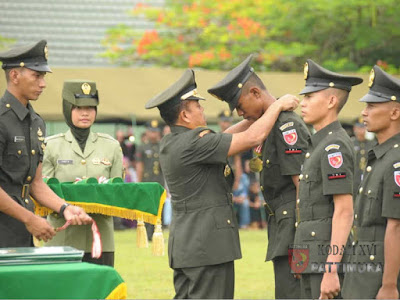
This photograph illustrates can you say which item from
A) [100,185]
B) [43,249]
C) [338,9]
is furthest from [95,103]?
[338,9]

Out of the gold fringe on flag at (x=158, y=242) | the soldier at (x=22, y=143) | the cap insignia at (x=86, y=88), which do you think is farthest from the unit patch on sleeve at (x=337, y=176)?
the cap insignia at (x=86, y=88)

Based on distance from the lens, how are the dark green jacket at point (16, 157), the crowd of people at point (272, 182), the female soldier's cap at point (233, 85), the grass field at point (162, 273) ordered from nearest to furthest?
the crowd of people at point (272, 182)
the dark green jacket at point (16, 157)
the female soldier's cap at point (233, 85)
the grass field at point (162, 273)

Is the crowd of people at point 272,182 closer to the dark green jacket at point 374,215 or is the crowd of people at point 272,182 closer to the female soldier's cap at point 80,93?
the dark green jacket at point 374,215

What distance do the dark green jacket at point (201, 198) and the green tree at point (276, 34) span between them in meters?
15.3

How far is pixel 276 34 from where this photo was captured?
2297 centimetres

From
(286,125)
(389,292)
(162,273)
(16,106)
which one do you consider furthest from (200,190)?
(162,273)

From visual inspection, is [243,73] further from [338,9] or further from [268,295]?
[338,9]

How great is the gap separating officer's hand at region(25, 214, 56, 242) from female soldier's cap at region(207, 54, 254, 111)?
5.11 feet

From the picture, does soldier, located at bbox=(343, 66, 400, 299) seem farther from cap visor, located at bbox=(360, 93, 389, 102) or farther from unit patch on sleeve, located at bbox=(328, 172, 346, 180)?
unit patch on sleeve, located at bbox=(328, 172, 346, 180)

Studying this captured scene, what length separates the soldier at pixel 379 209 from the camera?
6.09 meters

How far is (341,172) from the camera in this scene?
21.6ft

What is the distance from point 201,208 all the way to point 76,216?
902 mm

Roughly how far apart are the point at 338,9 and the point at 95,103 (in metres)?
14.0

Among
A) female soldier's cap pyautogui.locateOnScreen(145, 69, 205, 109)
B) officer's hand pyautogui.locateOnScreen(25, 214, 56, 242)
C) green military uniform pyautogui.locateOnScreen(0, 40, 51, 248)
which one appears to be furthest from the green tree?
officer's hand pyautogui.locateOnScreen(25, 214, 56, 242)
